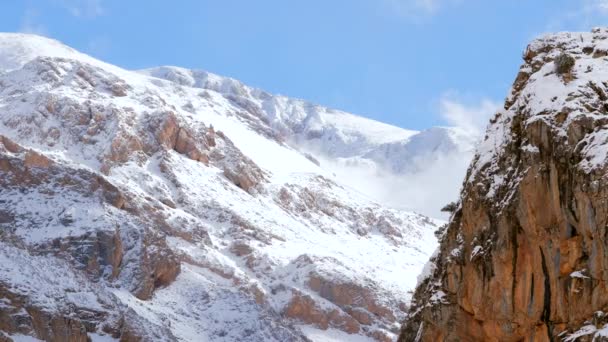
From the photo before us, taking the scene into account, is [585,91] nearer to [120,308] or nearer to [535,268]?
[535,268]

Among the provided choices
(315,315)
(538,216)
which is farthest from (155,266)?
(538,216)

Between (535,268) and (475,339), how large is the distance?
5815 millimetres

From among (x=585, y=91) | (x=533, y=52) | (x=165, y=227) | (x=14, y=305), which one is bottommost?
(x=14, y=305)

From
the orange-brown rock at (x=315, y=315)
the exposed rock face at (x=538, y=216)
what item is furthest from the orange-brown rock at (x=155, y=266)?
the exposed rock face at (x=538, y=216)

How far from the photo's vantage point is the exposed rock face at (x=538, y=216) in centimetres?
3406

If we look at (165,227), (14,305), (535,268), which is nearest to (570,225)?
(535,268)

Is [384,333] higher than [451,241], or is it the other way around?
[384,333]

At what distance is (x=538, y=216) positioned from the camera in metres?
36.3

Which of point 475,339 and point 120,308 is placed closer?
point 475,339

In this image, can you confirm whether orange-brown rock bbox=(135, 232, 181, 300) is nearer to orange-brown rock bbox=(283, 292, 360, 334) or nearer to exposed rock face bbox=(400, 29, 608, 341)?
orange-brown rock bbox=(283, 292, 360, 334)

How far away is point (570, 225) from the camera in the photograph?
115 feet

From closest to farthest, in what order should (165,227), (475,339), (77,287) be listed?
(475,339), (77,287), (165,227)

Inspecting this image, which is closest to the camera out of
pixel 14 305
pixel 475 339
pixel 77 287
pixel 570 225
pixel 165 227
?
pixel 570 225

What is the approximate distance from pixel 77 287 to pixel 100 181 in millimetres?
54493
